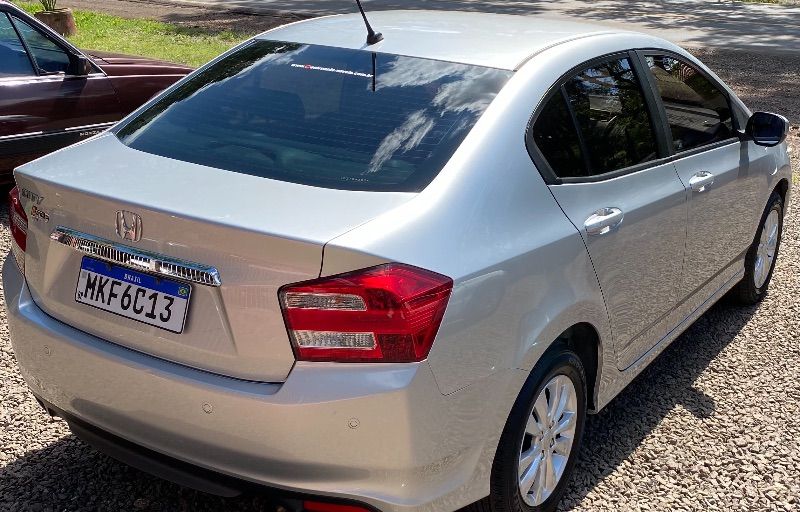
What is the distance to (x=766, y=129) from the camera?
15.3ft

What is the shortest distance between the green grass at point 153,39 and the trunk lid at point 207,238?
35.3 ft

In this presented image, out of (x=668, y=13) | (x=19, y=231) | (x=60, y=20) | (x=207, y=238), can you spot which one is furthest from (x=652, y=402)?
(x=668, y=13)

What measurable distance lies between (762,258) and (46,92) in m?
4.79

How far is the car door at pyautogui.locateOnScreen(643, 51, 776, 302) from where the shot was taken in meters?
4.13

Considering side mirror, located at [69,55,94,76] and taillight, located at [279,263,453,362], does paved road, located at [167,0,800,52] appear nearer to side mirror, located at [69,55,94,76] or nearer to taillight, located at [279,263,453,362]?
side mirror, located at [69,55,94,76]

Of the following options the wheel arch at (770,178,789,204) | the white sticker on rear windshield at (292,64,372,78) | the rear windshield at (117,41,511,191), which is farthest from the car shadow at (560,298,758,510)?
the white sticker on rear windshield at (292,64,372,78)

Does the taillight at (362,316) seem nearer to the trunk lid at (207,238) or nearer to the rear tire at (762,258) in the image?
the trunk lid at (207,238)

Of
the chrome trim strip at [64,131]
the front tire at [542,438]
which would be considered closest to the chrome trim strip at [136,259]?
the front tire at [542,438]

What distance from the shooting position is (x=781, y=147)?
17.7ft

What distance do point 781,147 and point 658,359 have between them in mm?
1517

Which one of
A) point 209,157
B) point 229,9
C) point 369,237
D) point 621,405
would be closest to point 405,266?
point 369,237

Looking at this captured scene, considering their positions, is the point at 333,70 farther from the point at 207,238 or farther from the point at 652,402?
the point at 652,402

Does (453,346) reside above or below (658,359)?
above

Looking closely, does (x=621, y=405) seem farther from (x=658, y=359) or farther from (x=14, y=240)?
(x=14, y=240)
